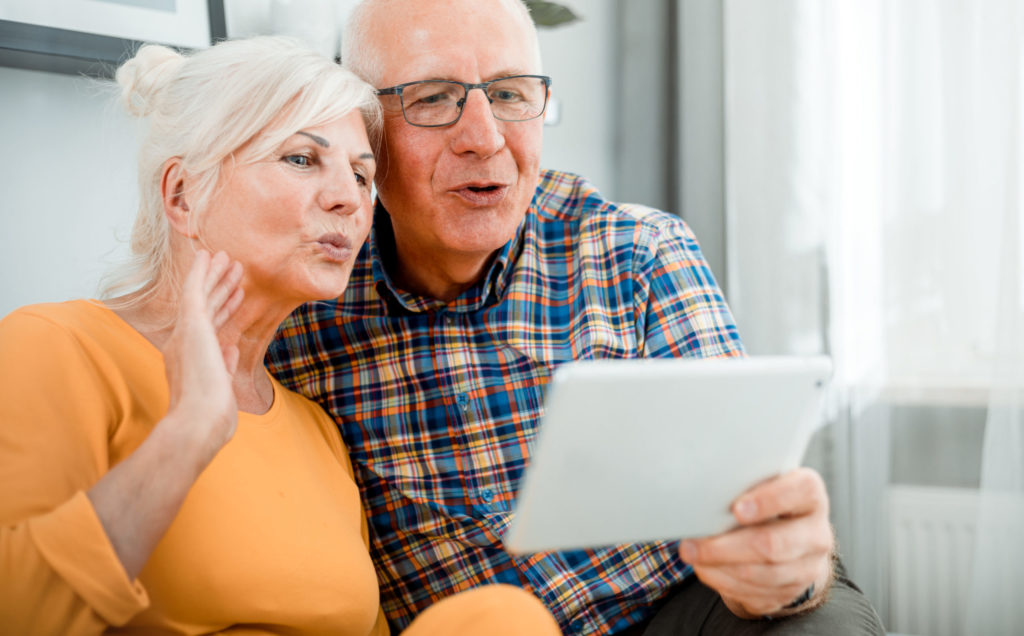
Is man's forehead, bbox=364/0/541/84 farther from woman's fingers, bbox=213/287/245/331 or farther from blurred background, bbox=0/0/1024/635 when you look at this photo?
woman's fingers, bbox=213/287/245/331

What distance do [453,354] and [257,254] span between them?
0.41 m

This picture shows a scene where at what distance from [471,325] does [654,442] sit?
70 centimetres

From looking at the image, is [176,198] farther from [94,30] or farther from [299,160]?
[94,30]

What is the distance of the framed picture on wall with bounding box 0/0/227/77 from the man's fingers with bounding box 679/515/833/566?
106 cm

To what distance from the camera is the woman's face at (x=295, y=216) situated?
102 centimetres

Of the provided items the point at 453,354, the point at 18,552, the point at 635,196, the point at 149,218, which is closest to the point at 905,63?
the point at 635,196

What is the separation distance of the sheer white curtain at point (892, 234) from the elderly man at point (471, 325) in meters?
0.85

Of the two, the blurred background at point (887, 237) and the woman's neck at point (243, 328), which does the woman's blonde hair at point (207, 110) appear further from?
the blurred background at point (887, 237)

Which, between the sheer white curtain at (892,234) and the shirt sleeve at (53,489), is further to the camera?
the sheer white curtain at (892,234)

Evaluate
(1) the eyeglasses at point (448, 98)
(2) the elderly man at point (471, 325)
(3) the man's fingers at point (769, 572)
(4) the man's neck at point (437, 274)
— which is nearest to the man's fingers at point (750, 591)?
(3) the man's fingers at point (769, 572)

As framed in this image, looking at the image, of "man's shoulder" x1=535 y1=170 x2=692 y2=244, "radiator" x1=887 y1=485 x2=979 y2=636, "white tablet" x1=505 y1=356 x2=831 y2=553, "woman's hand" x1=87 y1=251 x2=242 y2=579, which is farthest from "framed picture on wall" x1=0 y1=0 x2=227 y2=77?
"radiator" x1=887 y1=485 x2=979 y2=636

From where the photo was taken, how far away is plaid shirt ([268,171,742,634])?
128cm

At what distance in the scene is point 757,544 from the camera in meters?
0.82

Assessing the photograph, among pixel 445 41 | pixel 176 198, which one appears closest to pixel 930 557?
pixel 445 41
